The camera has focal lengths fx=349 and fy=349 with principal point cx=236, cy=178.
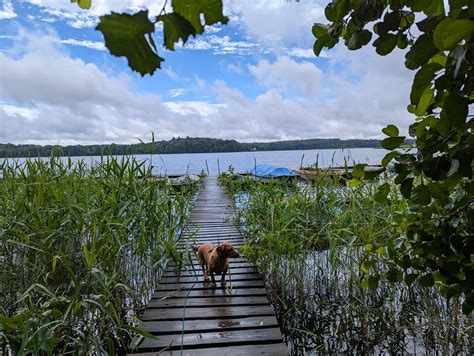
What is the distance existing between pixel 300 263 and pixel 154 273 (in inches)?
73.1

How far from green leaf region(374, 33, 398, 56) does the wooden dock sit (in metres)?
2.30

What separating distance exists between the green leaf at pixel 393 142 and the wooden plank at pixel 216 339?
233 centimetres

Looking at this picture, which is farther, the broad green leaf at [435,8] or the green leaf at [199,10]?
the broad green leaf at [435,8]

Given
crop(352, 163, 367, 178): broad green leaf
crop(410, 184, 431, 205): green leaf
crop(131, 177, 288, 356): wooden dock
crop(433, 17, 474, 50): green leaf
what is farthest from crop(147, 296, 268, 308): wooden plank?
crop(433, 17, 474, 50): green leaf

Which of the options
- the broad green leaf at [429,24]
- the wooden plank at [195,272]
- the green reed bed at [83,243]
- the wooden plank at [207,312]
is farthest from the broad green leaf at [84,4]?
the wooden plank at [195,272]

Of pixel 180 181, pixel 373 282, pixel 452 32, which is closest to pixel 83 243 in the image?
pixel 373 282

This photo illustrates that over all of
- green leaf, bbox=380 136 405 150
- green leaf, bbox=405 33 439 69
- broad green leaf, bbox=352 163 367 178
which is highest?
green leaf, bbox=405 33 439 69

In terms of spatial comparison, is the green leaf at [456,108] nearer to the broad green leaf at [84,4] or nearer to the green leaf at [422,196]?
the green leaf at [422,196]

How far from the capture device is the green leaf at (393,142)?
3.42 ft

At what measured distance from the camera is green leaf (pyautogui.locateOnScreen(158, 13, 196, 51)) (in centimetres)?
40

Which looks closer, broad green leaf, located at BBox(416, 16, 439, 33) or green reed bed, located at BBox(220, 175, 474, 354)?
broad green leaf, located at BBox(416, 16, 439, 33)

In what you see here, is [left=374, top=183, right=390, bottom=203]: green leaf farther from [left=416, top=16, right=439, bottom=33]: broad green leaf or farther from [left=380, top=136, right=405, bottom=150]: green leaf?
[left=416, top=16, right=439, bottom=33]: broad green leaf

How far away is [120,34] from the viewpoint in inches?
14.1

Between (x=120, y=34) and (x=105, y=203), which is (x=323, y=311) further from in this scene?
(x=120, y=34)
